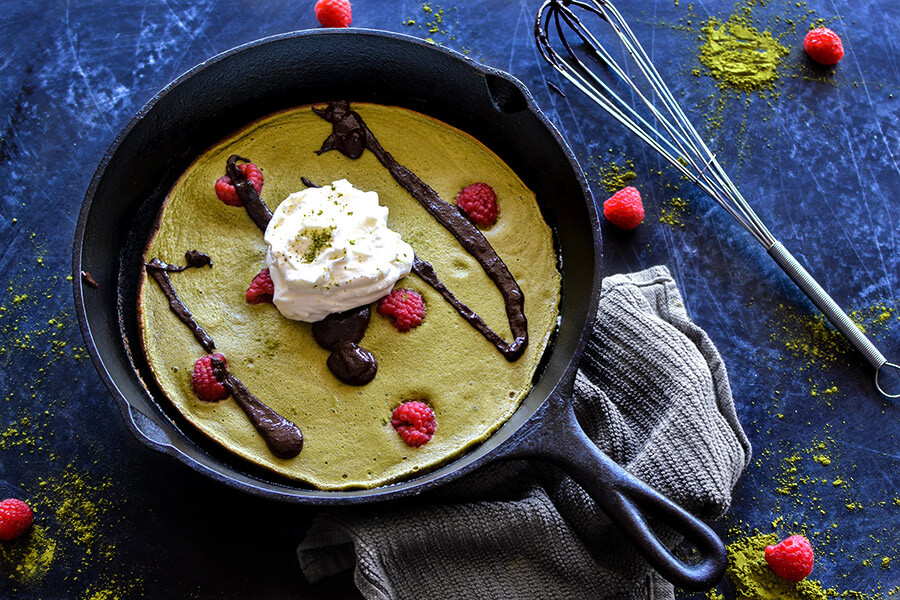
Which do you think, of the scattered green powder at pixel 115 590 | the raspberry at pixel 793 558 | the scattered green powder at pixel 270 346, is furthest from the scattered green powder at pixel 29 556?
the raspberry at pixel 793 558

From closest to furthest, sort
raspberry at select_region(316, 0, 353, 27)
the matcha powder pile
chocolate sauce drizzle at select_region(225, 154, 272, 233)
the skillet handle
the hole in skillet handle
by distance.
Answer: the skillet handle → the hole in skillet handle → chocolate sauce drizzle at select_region(225, 154, 272, 233) → raspberry at select_region(316, 0, 353, 27) → the matcha powder pile

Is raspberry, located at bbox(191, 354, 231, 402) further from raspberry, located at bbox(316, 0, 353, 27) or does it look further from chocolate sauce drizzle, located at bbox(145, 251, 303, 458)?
raspberry, located at bbox(316, 0, 353, 27)

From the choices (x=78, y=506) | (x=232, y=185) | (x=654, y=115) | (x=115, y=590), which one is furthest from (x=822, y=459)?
(x=78, y=506)

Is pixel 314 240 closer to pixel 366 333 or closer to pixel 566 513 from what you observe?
pixel 366 333

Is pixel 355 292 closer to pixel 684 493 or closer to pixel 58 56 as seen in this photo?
pixel 684 493

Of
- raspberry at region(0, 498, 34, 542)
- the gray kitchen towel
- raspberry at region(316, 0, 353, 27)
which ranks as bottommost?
the gray kitchen towel

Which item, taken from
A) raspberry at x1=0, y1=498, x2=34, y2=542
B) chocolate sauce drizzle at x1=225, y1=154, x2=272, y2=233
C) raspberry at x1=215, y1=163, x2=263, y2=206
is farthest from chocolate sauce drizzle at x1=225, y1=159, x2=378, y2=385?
raspberry at x1=0, y1=498, x2=34, y2=542

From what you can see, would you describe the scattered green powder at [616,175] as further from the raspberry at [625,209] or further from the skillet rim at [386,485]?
the skillet rim at [386,485]

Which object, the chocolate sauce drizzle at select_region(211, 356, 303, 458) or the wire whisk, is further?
the wire whisk
